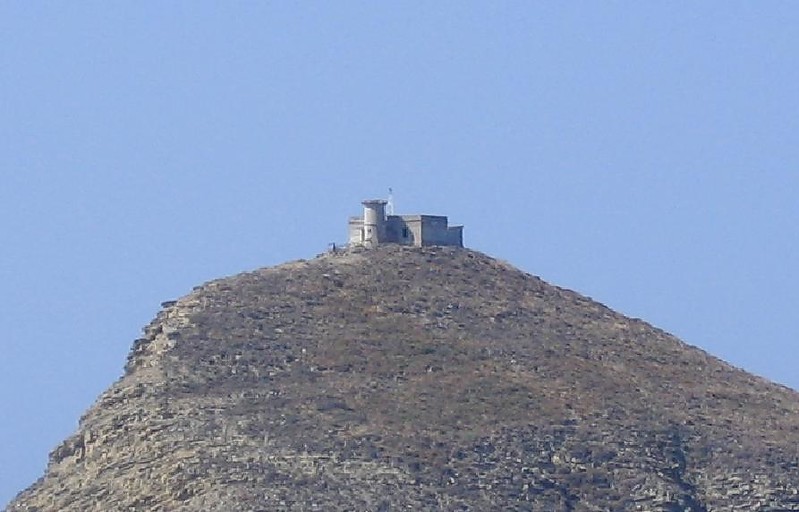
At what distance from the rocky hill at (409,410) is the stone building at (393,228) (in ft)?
3.35

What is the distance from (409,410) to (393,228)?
11292mm

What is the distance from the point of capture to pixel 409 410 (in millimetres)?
80375

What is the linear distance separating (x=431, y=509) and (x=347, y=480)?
7.98ft

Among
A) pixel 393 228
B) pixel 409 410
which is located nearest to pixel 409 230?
pixel 393 228

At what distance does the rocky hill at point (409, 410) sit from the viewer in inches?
3039

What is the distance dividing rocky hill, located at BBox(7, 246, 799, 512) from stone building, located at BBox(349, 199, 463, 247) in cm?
102

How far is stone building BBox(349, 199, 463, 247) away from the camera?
3536 inches

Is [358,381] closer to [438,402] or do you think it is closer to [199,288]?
[438,402]

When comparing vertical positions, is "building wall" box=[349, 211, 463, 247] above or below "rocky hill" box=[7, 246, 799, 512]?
above

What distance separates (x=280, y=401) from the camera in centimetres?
7956

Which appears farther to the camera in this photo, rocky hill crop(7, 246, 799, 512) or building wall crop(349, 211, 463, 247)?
building wall crop(349, 211, 463, 247)

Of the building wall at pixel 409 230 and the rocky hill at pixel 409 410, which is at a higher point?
the building wall at pixel 409 230

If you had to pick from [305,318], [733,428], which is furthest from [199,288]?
[733,428]

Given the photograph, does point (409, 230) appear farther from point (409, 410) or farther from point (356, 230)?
point (409, 410)
